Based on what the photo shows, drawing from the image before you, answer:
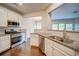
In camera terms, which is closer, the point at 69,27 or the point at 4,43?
the point at 69,27

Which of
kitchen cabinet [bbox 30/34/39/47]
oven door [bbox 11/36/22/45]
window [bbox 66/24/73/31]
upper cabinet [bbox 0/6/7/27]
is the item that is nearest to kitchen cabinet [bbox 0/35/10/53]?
oven door [bbox 11/36/22/45]

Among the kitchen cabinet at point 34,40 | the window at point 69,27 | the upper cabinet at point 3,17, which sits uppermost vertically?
the upper cabinet at point 3,17

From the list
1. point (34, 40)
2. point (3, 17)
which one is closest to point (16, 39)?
point (34, 40)

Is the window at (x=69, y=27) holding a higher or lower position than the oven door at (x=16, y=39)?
higher

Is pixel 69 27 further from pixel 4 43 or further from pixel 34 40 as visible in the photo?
pixel 34 40

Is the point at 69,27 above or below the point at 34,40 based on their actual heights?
above

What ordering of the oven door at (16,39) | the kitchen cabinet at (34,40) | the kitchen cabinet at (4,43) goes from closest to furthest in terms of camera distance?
the kitchen cabinet at (4,43) → the oven door at (16,39) → the kitchen cabinet at (34,40)

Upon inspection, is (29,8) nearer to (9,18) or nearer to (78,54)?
(9,18)

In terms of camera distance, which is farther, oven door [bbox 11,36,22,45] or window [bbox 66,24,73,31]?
oven door [bbox 11,36,22,45]

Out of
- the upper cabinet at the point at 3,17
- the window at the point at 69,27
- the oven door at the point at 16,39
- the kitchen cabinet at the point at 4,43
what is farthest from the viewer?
the oven door at the point at 16,39

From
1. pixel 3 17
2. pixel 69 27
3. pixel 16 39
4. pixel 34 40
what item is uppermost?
pixel 3 17

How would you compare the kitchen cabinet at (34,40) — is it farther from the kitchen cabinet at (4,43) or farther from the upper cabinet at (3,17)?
the upper cabinet at (3,17)

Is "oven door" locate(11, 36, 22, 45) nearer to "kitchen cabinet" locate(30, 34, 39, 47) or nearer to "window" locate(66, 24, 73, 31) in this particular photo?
"kitchen cabinet" locate(30, 34, 39, 47)

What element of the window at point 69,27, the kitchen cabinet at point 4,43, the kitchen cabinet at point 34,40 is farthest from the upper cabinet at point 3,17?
the window at point 69,27
